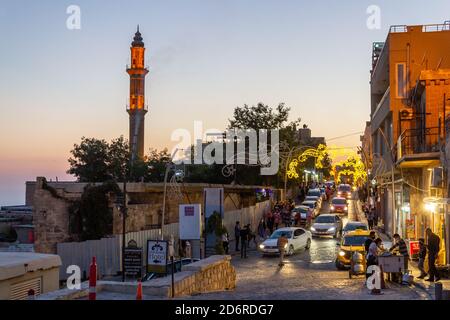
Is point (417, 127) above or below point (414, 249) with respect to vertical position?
above

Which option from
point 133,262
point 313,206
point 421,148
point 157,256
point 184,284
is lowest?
point 133,262

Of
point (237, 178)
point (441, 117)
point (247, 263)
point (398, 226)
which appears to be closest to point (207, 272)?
point (247, 263)

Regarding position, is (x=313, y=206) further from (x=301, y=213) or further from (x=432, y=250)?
(x=432, y=250)

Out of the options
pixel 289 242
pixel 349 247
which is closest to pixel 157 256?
pixel 349 247

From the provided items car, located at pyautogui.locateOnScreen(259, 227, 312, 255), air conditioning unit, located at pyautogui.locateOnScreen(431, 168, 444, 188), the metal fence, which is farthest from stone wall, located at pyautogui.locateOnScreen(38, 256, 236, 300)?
car, located at pyautogui.locateOnScreen(259, 227, 312, 255)

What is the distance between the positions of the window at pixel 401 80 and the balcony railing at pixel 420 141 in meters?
3.26

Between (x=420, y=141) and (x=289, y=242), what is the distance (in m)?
8.43

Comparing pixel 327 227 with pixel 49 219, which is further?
pixel 49 219

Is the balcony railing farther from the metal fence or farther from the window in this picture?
the metal fence

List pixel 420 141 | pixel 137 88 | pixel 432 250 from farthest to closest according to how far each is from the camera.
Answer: pixel 137 88, pixel 420 141, pixel 432 250

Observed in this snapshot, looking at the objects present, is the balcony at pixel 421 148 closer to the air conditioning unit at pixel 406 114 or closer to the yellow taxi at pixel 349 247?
the air conditioning unit at pixel 406 114

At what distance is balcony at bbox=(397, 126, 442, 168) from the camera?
24.4 meters

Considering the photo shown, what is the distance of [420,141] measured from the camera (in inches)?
1192

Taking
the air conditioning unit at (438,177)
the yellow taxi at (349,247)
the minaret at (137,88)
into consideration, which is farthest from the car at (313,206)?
the minaret at (137,88)
